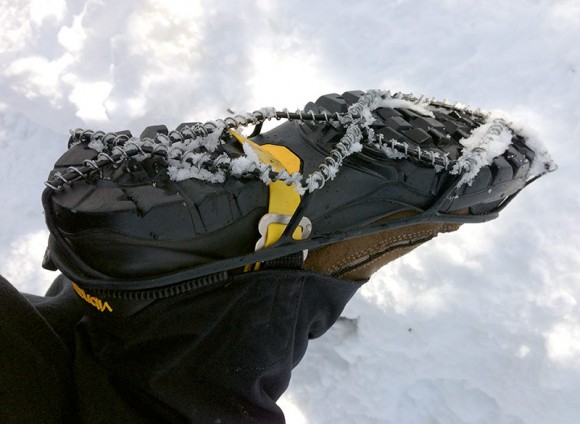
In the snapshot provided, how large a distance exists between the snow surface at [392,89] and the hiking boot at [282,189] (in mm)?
355

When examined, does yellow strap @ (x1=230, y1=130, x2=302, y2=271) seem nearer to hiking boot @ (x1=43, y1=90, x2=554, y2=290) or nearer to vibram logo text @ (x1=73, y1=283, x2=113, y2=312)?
hiking boot @ (x1=43, y1=90, x2=554, y2=290)

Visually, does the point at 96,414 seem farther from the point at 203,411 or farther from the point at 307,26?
the point at 307,26

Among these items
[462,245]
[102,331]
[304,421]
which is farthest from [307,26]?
[102,331]

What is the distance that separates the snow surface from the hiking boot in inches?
14.0

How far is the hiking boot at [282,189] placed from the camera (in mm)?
656

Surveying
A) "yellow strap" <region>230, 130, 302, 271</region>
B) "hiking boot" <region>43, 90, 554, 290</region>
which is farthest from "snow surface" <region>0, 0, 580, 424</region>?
"yellow strap" <region>230, 130, 302, 271</region>

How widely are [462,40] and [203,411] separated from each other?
132 centimetres

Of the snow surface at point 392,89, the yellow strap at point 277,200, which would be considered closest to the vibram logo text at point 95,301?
the yellow strap at point 277,200

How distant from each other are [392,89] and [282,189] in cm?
92

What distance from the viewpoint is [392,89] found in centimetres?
157

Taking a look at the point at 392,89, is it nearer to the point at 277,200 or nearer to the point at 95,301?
the point at 277,200

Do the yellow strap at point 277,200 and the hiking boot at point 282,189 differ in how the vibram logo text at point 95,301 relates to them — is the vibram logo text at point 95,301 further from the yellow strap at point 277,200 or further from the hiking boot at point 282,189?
the yellow strap at point 277,200

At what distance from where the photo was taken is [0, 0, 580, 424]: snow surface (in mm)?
1190

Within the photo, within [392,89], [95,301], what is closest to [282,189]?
[95,301]
